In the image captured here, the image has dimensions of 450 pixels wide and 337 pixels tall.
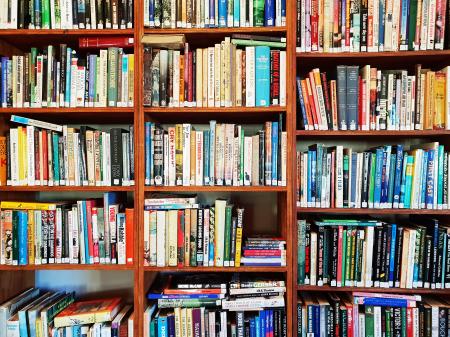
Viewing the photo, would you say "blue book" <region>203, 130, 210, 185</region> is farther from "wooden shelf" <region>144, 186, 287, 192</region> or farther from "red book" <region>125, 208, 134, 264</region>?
"red book" <region>125, 208, 134, 264</region>

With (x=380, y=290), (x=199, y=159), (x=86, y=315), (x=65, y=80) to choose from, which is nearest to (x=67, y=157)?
(x=65, y=80)

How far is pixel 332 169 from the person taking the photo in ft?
5.03

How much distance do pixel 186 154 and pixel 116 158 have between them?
31cm

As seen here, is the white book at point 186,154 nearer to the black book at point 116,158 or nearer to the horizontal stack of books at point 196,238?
the horizontal stack of books at point 196,238

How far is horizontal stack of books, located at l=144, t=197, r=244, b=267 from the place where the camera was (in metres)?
1.53

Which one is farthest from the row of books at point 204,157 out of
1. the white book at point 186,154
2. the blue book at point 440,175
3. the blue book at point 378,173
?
the blue book at point 440,175

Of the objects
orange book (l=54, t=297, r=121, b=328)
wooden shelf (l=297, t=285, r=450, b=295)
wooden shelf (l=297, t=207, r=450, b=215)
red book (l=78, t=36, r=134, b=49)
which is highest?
red book (l=78, t=36, r=134, b=49)

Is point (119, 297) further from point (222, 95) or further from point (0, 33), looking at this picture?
point (0, 33)

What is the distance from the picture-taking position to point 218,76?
151 cm

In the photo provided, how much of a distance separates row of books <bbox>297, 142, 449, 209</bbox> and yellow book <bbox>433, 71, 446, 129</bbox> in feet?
0.30

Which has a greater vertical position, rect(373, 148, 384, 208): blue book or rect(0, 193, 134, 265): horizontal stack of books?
rect(373, 148, 384, 208): blue book

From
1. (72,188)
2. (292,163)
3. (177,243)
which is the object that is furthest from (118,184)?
(292,163)

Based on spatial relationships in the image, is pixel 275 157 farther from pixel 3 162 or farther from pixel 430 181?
pixel 3 162

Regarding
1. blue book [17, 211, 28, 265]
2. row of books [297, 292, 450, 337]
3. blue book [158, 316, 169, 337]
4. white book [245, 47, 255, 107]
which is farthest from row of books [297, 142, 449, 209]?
blue book [17, 211, 28, 265]
